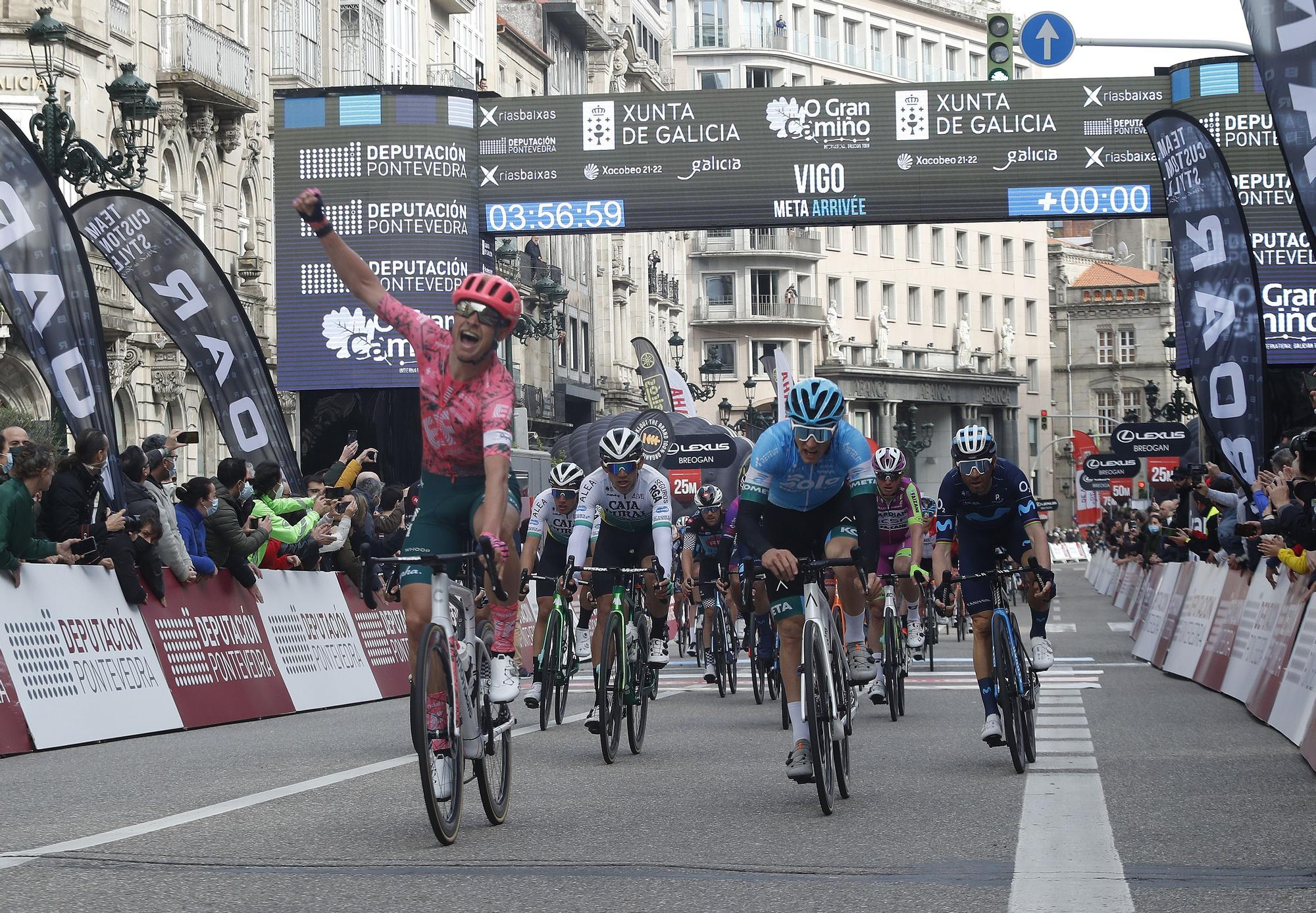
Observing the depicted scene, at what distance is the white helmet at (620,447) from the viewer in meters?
12.9

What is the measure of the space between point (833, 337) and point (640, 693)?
90.1 meters

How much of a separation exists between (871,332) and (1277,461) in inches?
3509

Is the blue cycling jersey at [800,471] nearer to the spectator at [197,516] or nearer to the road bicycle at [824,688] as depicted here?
the road bicycle at [824,688]

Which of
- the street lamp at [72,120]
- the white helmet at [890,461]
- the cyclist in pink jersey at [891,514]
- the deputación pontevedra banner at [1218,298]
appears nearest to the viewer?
the cyclist in pink jersey at [891,514]

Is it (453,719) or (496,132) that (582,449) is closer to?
(496,132)

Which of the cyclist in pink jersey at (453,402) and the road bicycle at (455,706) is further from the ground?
the cyclist in pink jersey at (453,402)

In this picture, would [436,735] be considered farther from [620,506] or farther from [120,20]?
[120,20]

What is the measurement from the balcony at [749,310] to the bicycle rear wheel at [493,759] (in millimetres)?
90204

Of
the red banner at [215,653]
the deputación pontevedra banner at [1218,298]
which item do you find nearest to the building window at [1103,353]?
the deputación pontevedra banner at [1218,298]

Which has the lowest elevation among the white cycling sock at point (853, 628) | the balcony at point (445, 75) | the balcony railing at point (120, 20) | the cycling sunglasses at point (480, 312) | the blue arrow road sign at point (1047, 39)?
the white cycling sock at point (853, 628)

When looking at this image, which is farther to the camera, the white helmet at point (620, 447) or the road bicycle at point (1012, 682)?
the white helmet at point (620, 447)

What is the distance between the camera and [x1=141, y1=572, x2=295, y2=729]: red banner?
13906 mm

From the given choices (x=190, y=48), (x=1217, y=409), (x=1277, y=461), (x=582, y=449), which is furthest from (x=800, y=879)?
(x=582, y=449)

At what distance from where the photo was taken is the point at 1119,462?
4269 centimetres
